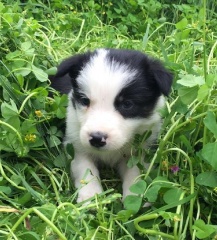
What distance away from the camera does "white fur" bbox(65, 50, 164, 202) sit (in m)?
3.01

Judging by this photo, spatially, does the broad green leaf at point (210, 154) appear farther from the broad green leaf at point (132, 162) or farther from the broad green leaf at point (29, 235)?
the broad green leaf at point (29, 235)

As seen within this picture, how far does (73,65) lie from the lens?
3410 millimetres

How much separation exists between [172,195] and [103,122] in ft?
1.91

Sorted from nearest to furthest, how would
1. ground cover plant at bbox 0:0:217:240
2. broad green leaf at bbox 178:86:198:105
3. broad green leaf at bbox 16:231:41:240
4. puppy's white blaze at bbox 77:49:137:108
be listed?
1. broad green leaf at bbox 16:231:41:240
2. ground cover plant at bbox 0:0:217:240
3. broad green leaf at bbox 178:86:198:105
4. puppy's white blaze at bbox 77:49:137:108

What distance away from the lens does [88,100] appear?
3193mm

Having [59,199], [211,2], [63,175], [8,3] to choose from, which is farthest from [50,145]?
[211,2]

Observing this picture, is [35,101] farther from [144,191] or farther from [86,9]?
[86,9]

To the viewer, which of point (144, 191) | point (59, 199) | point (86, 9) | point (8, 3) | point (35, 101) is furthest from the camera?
point (86, 9)

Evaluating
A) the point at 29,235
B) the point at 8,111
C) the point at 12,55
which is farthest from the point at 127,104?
the point at 29,235

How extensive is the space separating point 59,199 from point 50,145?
59cm

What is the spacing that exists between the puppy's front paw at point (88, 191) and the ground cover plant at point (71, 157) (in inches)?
2.2

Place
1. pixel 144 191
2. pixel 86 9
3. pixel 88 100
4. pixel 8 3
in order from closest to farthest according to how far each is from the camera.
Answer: pixel 144 191 < pixel 88 100 < pixel 8 3 < pixel 86 9

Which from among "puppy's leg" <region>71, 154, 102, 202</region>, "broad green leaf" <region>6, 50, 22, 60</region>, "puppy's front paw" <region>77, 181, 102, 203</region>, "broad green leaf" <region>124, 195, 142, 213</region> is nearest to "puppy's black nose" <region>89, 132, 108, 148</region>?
"puppy's leg" <region>71, 154, 102, 202</region>

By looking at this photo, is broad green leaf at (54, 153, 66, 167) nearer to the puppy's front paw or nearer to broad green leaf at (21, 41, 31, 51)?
the puppy's front paw
